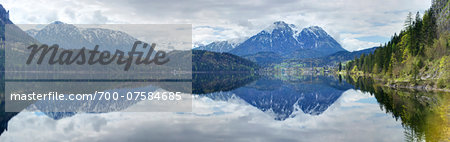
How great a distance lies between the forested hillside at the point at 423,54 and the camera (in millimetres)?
86019

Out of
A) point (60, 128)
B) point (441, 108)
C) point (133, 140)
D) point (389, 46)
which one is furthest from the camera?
point (389, 46)

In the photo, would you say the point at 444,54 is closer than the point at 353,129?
No

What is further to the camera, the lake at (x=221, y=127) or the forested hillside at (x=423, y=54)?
the forested hillside at (x=423, y=54)

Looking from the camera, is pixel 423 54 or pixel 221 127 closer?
pixel 221 127

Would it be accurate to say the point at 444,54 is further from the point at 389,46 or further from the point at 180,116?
the point at 180,116

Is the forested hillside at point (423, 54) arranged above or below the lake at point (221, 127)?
above

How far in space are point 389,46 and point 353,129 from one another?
129 metres

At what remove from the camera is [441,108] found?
46.1 meters

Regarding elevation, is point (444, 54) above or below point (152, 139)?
above

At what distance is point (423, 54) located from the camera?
107938mm

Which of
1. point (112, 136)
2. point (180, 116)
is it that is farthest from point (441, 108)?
point (112, 136)

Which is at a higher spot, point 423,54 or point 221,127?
point 423,54

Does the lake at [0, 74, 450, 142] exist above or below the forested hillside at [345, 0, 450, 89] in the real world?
below

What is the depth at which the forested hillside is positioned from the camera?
8602 centimetres
